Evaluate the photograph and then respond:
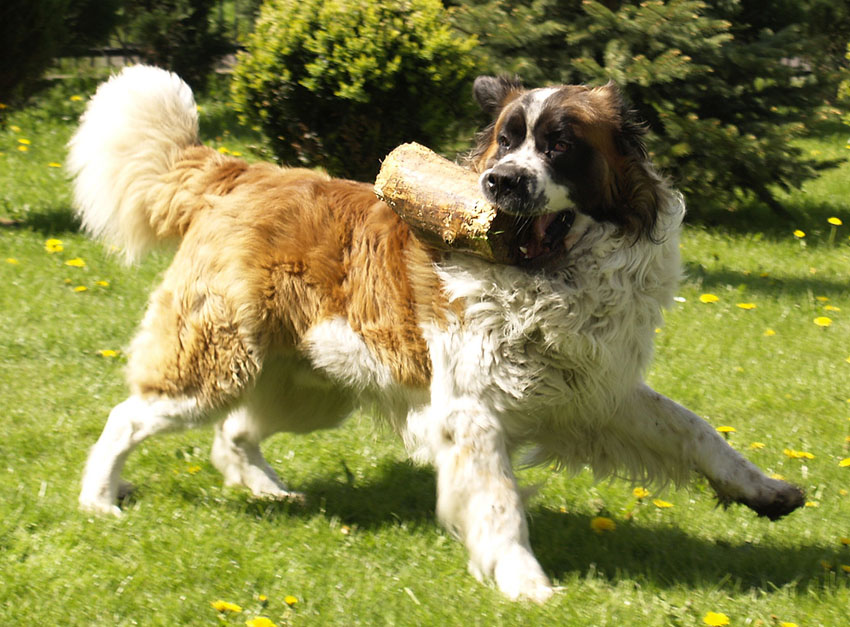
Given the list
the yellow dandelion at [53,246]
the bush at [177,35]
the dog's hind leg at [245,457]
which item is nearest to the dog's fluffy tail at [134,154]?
the dog's hind leg at [245,457]

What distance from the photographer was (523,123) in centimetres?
391

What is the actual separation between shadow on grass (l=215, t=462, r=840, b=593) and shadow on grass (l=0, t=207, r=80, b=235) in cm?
432

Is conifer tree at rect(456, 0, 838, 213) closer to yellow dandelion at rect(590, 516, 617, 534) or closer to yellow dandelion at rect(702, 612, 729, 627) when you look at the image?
yellow dandelion at rect(590, 516, 617, 534)

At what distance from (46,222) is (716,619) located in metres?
6.69

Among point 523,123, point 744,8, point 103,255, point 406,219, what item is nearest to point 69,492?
point 406,219

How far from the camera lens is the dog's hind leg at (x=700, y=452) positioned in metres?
4.12

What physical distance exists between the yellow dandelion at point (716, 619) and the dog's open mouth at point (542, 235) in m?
1.43

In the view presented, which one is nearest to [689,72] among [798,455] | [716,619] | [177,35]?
[798,455]

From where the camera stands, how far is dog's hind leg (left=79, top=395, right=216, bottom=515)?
14.6 ft

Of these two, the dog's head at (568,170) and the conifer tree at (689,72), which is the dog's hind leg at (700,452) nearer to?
the dog's head at (568,170)

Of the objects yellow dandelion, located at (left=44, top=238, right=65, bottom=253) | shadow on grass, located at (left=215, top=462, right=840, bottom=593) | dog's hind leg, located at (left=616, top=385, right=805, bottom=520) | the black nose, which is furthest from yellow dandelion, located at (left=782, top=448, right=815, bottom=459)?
yellow dandelion, located at (left=44, top=238, right=65, bottom=253)

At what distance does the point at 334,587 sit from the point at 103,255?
474cm

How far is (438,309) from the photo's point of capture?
13.6 ft

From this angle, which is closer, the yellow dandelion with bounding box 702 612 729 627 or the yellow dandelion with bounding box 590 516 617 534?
the yellow dandelion with bounding box 702 612 729 627
